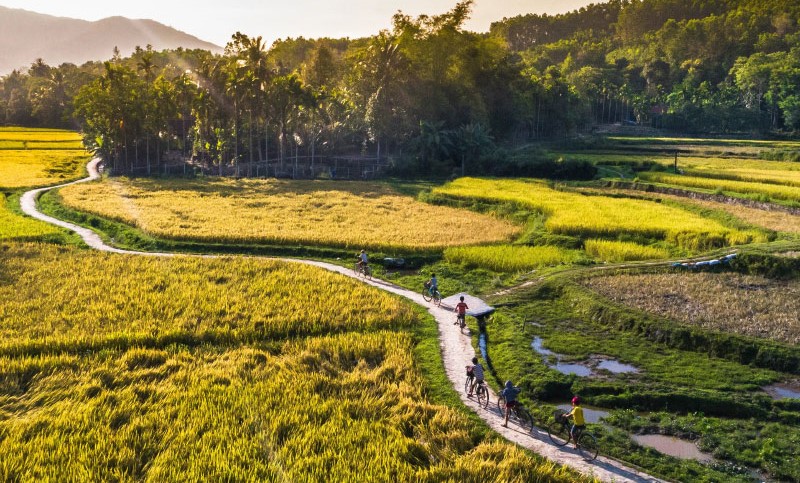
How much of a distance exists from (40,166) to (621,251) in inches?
2459

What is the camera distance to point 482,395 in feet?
50.9

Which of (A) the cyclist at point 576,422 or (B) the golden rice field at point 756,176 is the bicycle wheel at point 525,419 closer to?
(A) the cyclist at point 576,422

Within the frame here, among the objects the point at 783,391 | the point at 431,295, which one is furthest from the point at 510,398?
the point at 431,295

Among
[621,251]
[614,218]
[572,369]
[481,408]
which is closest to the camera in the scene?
[481,408]

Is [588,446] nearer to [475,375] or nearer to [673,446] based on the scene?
[673,446]

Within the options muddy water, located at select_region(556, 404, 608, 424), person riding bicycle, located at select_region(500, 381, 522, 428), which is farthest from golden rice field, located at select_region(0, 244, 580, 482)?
muddy water, located at select_region(556, 404, 608, 424)

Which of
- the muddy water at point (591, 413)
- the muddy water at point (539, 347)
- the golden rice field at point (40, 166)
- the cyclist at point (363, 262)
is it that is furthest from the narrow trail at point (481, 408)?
the golden rice field at point (40, 166)

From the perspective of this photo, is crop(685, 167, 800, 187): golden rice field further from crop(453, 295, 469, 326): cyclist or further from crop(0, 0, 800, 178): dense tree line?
crop(453, 295, 469, 326): cyclist

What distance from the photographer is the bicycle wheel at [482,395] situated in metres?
15.4

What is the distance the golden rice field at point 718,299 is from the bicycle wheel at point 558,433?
27.0 feet

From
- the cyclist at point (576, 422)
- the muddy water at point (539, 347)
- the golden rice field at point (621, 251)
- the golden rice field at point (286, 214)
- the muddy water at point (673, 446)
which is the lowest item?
the muddy water at point (673, 446)

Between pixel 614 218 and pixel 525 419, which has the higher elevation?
pixel 614 218

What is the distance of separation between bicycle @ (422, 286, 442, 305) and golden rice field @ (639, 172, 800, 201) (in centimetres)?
2915

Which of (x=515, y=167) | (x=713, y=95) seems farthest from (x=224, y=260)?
(x=713, y=95)
